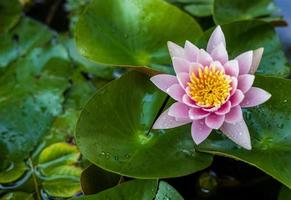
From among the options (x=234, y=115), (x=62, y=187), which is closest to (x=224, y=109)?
(x=234, y=115)

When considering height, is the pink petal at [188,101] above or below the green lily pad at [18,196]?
above

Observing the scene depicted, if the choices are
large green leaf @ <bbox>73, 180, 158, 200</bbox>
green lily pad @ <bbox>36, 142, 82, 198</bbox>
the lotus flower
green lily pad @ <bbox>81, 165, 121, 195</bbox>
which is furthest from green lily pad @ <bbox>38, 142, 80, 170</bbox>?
the lotus flower

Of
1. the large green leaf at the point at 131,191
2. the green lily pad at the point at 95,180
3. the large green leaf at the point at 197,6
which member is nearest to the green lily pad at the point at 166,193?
the large green leaf at the point at 131,191

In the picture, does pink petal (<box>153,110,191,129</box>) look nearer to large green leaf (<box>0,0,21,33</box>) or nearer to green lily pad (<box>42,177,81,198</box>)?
green lily pad (<box>42,177,81,198</box>)

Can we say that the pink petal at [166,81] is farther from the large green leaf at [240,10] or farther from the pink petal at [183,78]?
the large green leaf at [240,10]

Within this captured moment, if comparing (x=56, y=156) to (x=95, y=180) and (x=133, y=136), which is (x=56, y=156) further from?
(x=133, y=136)

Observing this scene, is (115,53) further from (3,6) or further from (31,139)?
(3,6)

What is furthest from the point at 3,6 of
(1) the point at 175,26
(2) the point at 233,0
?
(2) the point at 233,0
